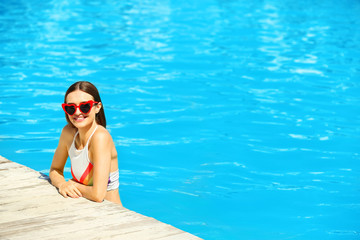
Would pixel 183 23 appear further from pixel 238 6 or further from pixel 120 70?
pixel 120 70

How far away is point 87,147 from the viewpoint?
4145 mm

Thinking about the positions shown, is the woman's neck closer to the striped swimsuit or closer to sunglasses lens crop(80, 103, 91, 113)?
the striped swimsuit

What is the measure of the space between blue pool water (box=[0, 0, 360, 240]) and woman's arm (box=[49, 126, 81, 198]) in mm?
1409

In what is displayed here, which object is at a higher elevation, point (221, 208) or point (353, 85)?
point (353, 85)

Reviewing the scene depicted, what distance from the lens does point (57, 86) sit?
31.8 feet

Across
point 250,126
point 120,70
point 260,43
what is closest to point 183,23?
→ point 260,43

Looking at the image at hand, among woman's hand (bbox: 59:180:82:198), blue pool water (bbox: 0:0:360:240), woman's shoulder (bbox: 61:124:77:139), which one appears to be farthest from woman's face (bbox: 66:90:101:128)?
blue pool water (bbox: 0:0:360:240)

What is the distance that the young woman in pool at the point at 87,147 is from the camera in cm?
404

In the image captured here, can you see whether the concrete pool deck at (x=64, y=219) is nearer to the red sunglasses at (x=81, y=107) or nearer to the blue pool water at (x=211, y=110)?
the red sunglasses at (x=81, y=107)

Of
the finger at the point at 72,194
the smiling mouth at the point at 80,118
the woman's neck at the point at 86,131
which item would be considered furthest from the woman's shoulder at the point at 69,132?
the finger at the point at 72,194

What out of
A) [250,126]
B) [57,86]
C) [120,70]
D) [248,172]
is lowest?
[248,172]

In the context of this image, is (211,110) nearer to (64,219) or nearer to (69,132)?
(69,132)

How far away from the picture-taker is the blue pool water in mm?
5836

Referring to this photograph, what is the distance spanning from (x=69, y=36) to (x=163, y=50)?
8.13ft
